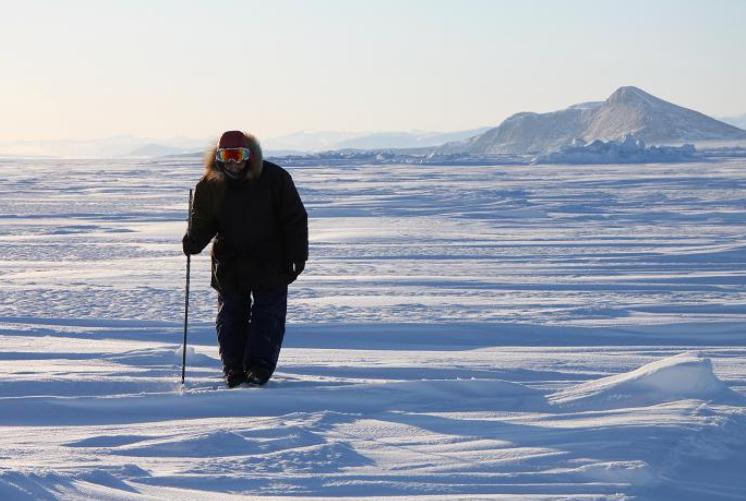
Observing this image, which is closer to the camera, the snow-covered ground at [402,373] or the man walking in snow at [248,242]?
the snow-covered ground at [402,373]

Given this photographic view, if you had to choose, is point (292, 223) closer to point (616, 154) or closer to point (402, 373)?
point (402, 373)

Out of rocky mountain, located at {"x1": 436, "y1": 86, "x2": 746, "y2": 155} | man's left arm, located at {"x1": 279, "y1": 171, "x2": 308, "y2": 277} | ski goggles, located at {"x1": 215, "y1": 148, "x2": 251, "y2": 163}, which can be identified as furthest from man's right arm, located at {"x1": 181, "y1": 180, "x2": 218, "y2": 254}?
rocky mountain, located at {"x1": 436, "y1": 86, "x2": 746, "y2": 155}

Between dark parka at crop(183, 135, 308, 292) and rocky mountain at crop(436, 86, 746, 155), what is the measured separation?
82158 millimetres

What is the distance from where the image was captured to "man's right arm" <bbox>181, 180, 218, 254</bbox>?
487cm

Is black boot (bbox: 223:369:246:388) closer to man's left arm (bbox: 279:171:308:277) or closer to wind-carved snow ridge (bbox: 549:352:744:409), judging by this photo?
man's left arm (bbox: 279:171:308:277)

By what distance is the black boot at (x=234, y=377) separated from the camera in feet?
15.6

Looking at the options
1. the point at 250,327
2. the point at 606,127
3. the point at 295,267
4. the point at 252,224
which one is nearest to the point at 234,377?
the point at 250,327

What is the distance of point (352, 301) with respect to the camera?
845 cm

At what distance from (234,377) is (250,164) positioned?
887 millimetres

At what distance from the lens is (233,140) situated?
4.73 meters

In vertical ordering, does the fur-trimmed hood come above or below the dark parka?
above

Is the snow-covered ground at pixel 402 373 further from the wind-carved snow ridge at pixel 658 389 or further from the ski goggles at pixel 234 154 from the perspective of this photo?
the ski goggles at pixel 234 154

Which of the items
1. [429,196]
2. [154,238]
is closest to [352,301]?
[154,238]

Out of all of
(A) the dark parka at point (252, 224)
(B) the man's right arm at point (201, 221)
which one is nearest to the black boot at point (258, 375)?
(A) the dark parka at point (252, 224)
